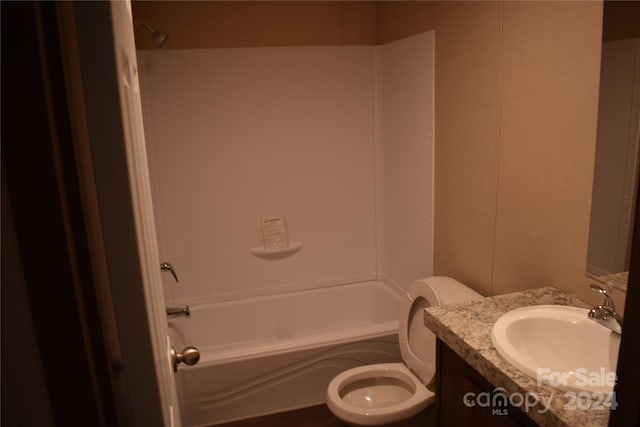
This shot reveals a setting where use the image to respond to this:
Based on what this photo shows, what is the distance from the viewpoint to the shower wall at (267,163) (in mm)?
2926

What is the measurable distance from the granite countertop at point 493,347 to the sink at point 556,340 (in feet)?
0.15

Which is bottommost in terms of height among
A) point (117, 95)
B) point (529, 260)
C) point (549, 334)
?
point (549, 334)

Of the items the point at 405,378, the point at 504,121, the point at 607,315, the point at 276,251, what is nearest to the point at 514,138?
the point at 504,121

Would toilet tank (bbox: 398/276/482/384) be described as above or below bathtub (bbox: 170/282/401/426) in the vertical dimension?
above

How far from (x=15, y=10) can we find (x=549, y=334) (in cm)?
157

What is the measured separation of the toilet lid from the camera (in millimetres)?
2074

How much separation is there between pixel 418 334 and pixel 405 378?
0.22 metres

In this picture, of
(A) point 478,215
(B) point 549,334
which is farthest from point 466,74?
(B) point 549,334

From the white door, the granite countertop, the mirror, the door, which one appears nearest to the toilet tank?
the granite countertop

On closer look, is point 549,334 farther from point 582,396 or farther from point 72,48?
point 72,48

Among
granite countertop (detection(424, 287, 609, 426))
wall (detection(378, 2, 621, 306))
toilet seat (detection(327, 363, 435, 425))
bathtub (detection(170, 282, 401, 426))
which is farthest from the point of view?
bathtub (detection(170, 282, 401, 426))

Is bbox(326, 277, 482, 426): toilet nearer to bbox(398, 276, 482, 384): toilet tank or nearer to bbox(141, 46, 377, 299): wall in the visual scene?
Result: bbox(398, 276, 482, 384): toilet tank

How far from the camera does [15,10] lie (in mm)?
407

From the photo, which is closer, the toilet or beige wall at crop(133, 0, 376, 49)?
the toilet
